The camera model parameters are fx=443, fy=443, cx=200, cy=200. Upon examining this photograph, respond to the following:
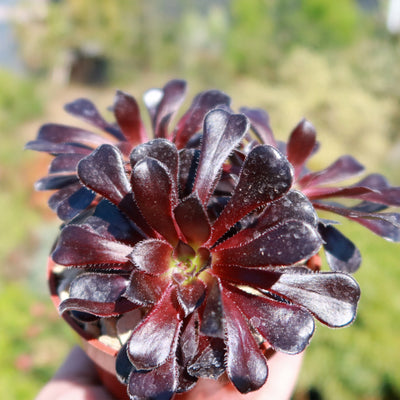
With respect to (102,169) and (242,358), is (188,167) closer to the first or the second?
(102,169)

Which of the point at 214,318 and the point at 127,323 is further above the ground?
the point at 214,318

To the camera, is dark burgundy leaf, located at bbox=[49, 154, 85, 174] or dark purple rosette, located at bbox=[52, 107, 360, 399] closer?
dark purple rosette, located at bbox=[52, 107, 360, 399]

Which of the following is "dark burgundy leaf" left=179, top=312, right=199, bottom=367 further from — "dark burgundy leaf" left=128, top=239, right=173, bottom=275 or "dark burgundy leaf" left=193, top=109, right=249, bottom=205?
"dark burgundy leaf" left=193, top=109, right=249, bottom=205

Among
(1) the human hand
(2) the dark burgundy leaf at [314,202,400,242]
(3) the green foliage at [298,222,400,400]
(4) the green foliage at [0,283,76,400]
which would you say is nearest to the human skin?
(1) the human hand

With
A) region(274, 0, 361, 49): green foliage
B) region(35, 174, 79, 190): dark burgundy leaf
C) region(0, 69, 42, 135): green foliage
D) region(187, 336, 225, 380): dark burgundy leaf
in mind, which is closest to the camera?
region(187, 336, 225, 380): dark burgundy leaf

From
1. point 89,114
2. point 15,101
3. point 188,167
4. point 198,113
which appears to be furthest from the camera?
point 15,101

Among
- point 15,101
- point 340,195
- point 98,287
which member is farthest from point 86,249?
point 15,101

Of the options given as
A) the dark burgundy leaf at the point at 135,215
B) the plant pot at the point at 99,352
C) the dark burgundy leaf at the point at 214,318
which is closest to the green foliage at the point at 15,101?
the plant pot at the point at 99,352

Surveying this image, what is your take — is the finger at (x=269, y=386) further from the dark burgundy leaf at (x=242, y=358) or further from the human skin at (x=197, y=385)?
the dark burgundy leaf at (x=242, y=358)
